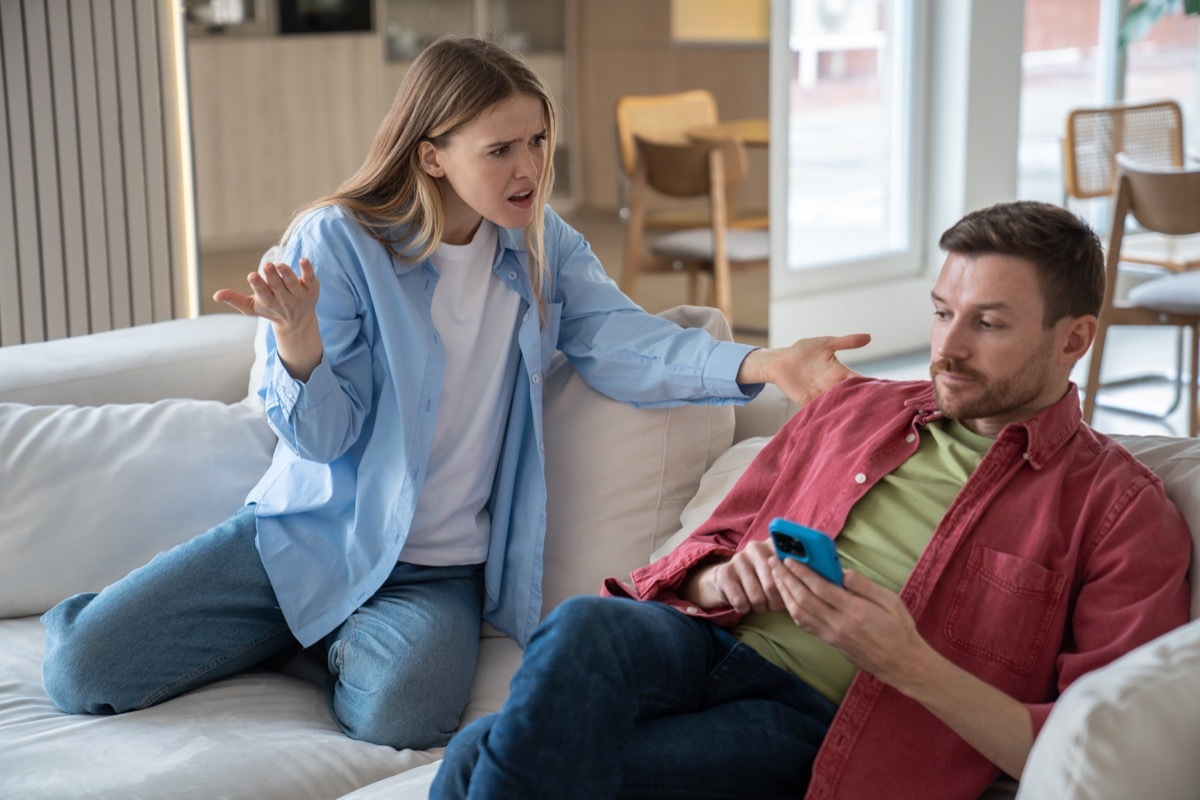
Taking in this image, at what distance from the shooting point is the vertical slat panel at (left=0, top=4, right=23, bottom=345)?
10.7ft

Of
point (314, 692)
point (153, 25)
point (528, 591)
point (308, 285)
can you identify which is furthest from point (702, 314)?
point (153, 25)

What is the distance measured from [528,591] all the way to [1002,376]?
0.78m

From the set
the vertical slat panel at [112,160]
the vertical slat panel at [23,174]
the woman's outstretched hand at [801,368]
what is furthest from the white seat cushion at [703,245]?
the woman's outstretched hand at [801,368]

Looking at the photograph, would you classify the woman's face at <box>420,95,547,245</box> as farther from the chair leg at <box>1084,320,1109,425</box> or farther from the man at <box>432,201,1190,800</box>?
the chair leg at <box>1084,320,1109,425</box>

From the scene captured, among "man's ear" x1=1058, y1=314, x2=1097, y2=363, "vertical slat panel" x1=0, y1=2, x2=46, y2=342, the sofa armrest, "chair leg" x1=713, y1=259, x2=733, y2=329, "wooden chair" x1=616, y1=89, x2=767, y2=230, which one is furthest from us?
"chair leg" x1=713, y1=259, x2=733, y2=329

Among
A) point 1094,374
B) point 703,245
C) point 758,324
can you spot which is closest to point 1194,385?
point 1094,374

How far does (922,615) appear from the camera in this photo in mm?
1429

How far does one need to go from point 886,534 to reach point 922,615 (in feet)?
0.43

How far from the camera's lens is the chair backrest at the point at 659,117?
4.20 metres

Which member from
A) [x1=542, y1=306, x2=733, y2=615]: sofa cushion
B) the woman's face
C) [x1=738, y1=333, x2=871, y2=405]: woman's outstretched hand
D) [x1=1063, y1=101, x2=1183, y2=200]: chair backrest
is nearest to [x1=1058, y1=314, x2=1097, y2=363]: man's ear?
[x1=738, y1=333, x2=871, y2=405]: woman's outstretched hand

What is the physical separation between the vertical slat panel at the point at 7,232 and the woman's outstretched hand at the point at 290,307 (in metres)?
1.83

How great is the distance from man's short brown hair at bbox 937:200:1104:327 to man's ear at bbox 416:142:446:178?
0.78 m

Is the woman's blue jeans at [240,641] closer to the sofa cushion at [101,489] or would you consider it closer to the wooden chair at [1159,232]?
the sofa cushion at [101,489]

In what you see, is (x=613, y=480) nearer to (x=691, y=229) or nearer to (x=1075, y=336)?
(x=1075, y=336)
